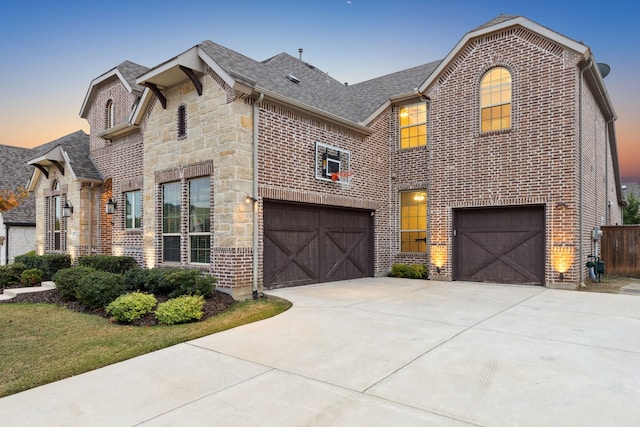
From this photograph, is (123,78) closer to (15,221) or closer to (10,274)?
(10,274)

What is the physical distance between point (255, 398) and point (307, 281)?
7.58 m

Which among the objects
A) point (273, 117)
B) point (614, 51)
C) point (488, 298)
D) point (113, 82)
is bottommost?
point (488, 298)

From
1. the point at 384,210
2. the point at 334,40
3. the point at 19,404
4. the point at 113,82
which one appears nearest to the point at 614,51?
the point at 334,40

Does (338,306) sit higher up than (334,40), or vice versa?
(334,40)

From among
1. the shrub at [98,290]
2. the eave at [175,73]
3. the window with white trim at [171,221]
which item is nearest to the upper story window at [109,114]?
the eave at [175,73]

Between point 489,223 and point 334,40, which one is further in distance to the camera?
point 334,40

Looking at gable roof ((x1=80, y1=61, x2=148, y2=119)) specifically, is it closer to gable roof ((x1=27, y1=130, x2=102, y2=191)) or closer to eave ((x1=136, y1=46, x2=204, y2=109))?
gable roof ((x1=27, y1=130, x2=102, y2=191))

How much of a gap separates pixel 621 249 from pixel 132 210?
658 inches

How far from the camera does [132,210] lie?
504 inches

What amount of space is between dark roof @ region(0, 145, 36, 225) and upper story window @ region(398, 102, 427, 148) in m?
18.9

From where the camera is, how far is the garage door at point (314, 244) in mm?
10102

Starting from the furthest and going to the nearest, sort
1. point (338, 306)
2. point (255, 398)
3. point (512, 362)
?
1. point (338, 306)
2. point (512, 362)
3. point (255, 398)

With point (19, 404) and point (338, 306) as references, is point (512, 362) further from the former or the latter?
point (19, 404)

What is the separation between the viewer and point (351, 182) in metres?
12.4
